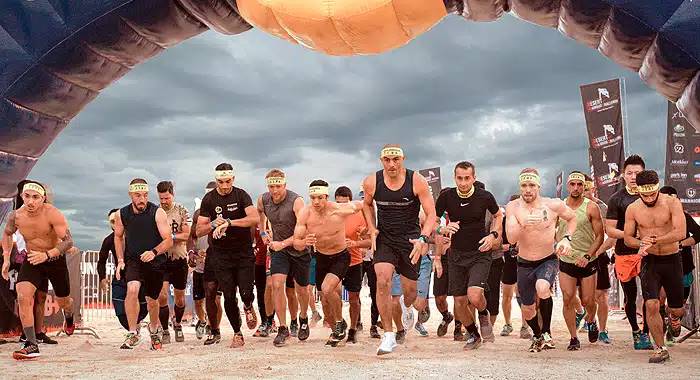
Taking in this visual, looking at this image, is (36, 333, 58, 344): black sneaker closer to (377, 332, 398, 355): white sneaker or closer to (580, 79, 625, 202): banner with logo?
(377, 332, 398, 355): white sneaker

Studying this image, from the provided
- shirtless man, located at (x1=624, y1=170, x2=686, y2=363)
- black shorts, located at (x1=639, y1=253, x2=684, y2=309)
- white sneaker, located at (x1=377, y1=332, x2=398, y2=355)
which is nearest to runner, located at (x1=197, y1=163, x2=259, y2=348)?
white sneaker, located at (x1=377, y1=332, x2=398, y2=355)

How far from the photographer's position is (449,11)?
6918 millimetres

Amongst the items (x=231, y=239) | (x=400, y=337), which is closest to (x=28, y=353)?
(x=231, y=239)

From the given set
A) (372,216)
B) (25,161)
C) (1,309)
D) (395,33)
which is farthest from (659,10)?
(1,309)

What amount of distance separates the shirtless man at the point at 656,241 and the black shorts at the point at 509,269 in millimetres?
2690

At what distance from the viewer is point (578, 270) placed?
27.8 ft

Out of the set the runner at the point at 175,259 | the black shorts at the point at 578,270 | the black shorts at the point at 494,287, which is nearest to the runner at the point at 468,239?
the black shorts at the point at 578,270

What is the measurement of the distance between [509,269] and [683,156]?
901 cm

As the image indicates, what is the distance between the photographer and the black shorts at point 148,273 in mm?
8766

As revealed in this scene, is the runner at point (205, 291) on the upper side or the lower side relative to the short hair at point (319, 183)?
lower

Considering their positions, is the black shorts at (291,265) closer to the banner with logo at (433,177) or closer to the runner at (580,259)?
the runner at (580,259)

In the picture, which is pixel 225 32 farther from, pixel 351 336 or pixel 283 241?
pixel 351 336

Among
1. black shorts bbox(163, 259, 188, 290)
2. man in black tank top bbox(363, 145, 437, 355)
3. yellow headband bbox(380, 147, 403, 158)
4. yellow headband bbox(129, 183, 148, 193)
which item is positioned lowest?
black shorts bbox(163, 259, 188, 290)

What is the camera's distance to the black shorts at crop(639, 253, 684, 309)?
24.6 feet
